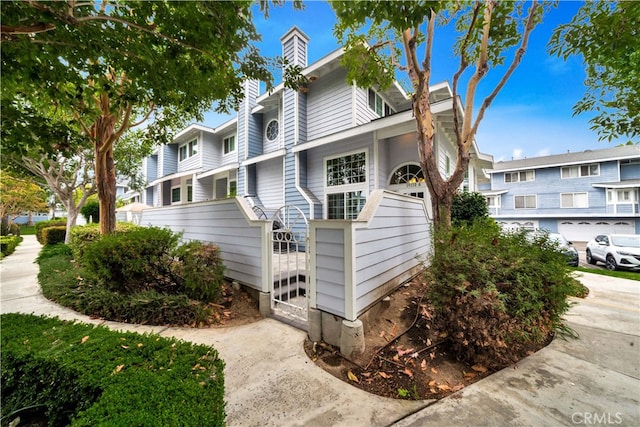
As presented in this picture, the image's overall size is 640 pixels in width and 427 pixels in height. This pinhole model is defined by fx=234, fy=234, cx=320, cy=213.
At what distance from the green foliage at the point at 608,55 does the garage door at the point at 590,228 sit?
19295mm

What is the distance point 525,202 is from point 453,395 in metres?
25.8

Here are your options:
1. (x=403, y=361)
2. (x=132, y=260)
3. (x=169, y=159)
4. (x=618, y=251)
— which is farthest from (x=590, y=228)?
(x=169, y=159)

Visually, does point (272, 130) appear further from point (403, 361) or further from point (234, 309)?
point (403, 361)

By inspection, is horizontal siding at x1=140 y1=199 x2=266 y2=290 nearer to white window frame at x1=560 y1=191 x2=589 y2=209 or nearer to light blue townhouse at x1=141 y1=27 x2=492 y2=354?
light blue townhouse at x1=141 y1=27 x2=492 y2=354

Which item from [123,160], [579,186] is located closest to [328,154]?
[123,160]

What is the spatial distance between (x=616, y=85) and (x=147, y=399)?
8248 millimetres

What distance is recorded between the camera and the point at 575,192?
736 inches

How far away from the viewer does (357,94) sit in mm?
8023

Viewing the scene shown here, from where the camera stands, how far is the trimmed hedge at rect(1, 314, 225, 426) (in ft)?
4.13

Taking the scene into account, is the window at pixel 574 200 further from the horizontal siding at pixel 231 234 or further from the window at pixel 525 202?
the horizontal siding at pixel 231 234

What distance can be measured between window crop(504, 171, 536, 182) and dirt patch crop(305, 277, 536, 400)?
24729 millimetres

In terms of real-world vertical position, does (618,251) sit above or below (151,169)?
below

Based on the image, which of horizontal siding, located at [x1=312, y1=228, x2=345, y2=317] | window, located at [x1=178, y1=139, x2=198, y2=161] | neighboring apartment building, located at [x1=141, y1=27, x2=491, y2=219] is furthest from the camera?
window, located at [x1=178, y1=139, x2=198, y2=161]

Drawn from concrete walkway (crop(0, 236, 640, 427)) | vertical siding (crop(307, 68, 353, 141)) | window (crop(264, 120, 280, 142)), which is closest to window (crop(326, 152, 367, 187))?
vertical siding (crop(307, 68, 353, 141))
